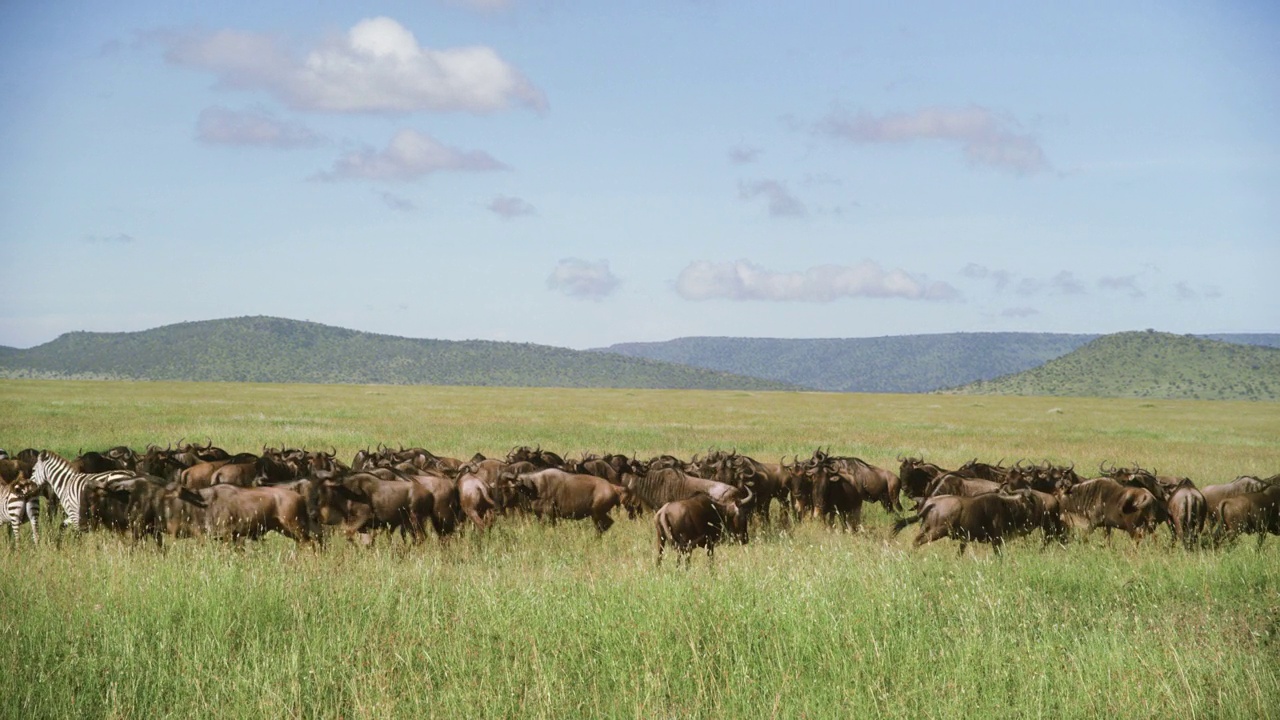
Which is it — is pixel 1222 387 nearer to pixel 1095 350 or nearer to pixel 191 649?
pixel 1095 350

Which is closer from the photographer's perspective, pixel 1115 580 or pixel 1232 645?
pixel 1232 645

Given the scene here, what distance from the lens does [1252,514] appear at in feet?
41.7

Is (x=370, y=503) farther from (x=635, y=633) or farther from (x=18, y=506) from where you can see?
(x=635, y=633)

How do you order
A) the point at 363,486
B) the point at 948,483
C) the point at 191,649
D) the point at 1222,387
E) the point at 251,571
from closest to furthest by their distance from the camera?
the point at 191,649 < the point at 251,571 < the point at 363,486 < the point at 948,483 < the point at 1222,387

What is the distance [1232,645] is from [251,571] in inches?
Answer: 335

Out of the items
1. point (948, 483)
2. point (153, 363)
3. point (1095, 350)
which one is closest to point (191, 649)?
point (948, 483)


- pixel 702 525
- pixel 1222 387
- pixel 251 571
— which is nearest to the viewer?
pixel 251 571

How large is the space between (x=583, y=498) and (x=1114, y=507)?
25.5 ft

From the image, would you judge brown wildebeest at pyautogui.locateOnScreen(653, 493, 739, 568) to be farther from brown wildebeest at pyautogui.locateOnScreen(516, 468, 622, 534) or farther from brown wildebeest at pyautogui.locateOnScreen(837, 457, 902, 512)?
brown wildebeest at pyautogui.locateOnScreen(837, 457, 902, 512)

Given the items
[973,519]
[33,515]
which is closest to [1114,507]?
[973,519]

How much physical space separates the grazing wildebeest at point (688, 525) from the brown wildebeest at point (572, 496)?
106 inches

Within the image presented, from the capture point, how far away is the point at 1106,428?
4453cm

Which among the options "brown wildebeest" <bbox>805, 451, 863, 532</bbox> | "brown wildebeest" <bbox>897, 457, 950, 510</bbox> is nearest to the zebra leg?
"brown wildebeest" <bbox>805, 451, 863, 532</bbox>

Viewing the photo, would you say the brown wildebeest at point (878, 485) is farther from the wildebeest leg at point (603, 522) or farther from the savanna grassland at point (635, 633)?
the wildebeest leg at point (603, 522)
